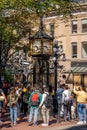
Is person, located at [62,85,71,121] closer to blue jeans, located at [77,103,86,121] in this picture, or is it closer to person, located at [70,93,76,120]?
person, located at [70,93,76,120]

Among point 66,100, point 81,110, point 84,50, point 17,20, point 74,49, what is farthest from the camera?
point 74,49

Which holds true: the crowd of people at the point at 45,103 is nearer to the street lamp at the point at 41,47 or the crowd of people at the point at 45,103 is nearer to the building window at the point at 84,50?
the street lamp at the point at 41,47

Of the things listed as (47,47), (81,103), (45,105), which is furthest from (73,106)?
(47,47)

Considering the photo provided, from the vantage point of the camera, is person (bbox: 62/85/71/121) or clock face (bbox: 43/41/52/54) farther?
clock face (bbox: 43/41/52/54)

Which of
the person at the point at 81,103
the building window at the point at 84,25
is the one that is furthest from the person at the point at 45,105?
the building window at the point at 84,25

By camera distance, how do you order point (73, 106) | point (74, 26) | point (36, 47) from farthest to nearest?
point (74, 26) → point (36, 47) → point (73, 106)

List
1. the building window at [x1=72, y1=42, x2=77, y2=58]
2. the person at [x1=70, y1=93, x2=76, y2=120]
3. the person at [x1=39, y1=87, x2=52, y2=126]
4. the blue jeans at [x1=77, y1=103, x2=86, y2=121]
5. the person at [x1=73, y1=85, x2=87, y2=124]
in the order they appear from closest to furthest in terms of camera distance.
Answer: the person at [x1=39, y1=87, x2=52, y2=126]
the person at [x1=73, y1=85, x2=87, y2=124]
the blue jeans at [x1=77, y1=103, x2=86, y2=121]
the person at [x1=70, y1=93, x2=76, y2=120]
the building window at [x1=72, y1=42, x2=77, y2=58]

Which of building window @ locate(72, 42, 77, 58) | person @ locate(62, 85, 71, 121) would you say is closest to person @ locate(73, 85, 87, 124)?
person @ locate(62, 85, 71, 121)

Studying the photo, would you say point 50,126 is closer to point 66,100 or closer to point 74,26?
point 66,100

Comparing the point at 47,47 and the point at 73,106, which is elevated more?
the point at 47,47

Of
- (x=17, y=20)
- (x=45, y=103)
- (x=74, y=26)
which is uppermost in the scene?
(x=74, y=26)

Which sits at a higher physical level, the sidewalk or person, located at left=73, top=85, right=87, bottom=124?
person, located at left=73, top=85, right=87, bottom=124

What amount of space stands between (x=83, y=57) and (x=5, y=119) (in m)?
36.7

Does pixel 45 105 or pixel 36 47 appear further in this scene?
pixel 36 47
